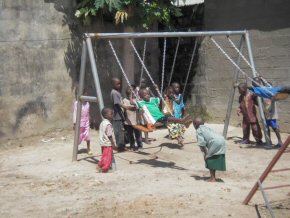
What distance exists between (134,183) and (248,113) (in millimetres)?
3835

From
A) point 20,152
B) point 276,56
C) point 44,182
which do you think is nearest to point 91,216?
point 44,182

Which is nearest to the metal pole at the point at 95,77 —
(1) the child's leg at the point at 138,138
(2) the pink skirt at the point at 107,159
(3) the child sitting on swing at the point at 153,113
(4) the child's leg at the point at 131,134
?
(2) the pink skirt at the point at 107,159

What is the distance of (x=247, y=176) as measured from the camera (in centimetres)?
749

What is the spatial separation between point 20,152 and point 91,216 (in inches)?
178

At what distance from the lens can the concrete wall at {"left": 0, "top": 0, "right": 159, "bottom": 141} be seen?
10.1 metres

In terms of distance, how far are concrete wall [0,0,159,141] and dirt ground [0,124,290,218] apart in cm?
56

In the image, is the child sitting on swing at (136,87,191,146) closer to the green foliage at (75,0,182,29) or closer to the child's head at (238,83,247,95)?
the child's head at (238,83,247,95)

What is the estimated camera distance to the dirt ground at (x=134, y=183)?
583 cm

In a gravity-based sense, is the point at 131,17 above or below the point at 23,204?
above

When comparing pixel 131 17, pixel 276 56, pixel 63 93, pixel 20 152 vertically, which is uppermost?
pixel 131 17

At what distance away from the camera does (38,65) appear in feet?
34.8

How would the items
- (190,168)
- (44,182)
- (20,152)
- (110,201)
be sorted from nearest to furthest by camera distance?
1. (110,201)
2. (44,182)
3. (190,168)
4. (20,152)

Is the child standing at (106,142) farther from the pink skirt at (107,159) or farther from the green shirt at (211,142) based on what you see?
the green shirt at (211,142)

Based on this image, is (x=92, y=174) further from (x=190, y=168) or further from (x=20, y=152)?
(x=20, y=152)
